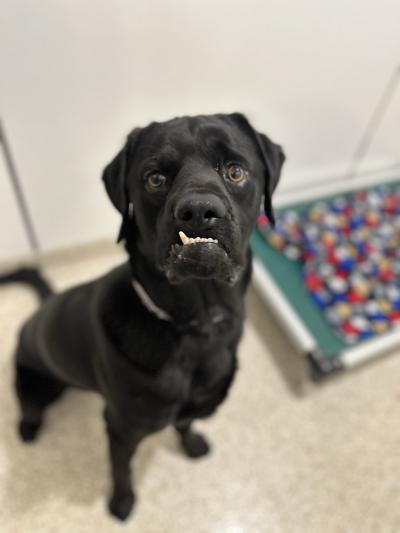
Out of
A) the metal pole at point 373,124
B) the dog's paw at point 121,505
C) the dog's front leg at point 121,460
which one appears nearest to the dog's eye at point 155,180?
the dog's front leg at point 121,460

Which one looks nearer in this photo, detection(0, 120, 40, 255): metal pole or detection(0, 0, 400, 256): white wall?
detection(0, 0, 400, 256): white wall

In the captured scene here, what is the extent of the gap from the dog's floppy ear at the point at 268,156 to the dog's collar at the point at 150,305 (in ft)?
0.99

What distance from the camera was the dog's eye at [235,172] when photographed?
777mm

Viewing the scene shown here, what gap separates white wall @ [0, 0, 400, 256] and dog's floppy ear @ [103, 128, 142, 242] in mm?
519

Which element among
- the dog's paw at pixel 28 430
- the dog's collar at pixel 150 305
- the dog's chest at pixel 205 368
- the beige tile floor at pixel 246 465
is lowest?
the beige tile floor at pixel 246 465

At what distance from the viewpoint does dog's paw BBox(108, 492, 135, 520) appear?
1204mm

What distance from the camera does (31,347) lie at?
1.20 meters

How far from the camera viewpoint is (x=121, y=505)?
1.21m

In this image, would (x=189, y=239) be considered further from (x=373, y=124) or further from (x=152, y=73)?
(x=373, y=124)

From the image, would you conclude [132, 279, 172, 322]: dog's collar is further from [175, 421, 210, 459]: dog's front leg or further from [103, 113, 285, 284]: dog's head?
[175, 421, 210, 459]: dog's front leg

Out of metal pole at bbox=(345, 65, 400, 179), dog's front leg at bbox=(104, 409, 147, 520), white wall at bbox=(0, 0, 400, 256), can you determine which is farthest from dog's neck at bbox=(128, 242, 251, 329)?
metal pole at bbox=(345, 65, 400, 179)

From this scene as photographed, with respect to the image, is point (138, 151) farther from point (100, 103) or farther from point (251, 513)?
point (251, 513)

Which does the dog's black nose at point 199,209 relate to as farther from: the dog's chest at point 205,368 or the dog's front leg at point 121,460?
the dog's front leg at point 121,460

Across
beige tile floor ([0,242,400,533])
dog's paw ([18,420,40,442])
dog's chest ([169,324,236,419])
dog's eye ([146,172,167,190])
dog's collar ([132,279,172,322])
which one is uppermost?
dog's eye ([146,172,167,190])
